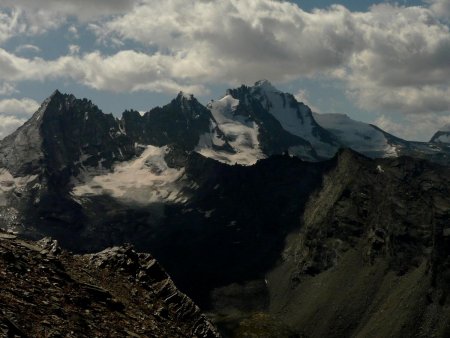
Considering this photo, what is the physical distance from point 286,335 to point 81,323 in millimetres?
166411

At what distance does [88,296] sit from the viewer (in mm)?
43875

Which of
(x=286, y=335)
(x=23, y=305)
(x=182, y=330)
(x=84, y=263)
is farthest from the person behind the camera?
(x=286, y=335)

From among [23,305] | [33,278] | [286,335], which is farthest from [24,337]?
[286,335]

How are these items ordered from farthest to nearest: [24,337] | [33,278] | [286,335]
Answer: [286,335]
[33,278]
[24,337]

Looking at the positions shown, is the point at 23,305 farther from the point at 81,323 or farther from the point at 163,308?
the point at 163,308

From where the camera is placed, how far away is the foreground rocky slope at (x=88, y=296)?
37.5m

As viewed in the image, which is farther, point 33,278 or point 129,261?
point 129,261

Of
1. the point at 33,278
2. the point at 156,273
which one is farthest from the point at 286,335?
the point at 33,278

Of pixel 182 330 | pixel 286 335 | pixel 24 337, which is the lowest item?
pixel 286 335

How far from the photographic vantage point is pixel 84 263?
5294 cm

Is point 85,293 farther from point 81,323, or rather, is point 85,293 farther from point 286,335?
point 286,335

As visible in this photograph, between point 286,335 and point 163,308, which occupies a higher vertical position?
point 163,308

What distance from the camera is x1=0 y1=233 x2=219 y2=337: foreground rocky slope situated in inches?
1475

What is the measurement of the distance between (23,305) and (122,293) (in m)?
12.0
